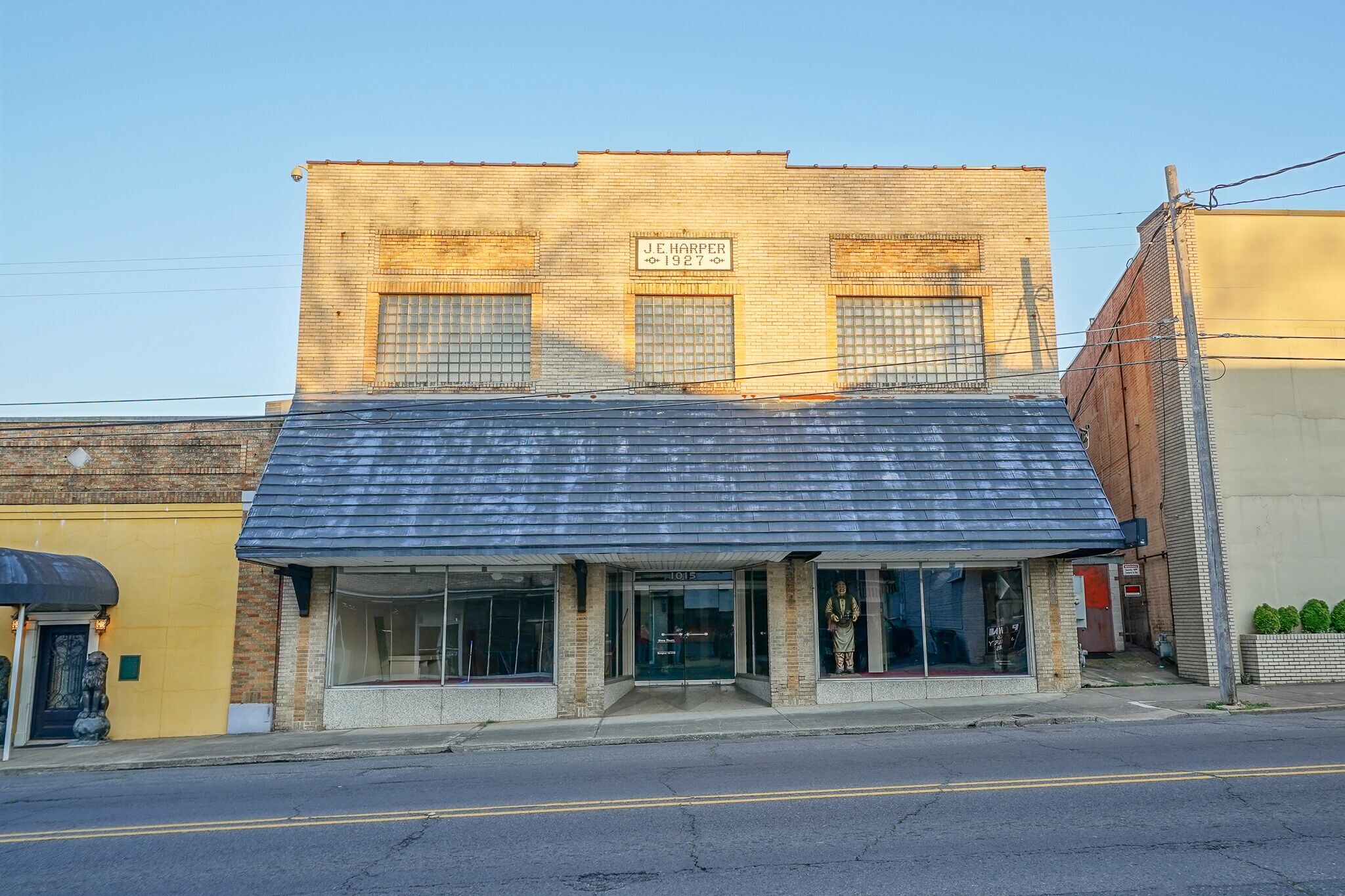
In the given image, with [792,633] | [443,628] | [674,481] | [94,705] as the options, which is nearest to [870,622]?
[792,633]

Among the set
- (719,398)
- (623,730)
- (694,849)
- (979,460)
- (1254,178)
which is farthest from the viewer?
(719,398)

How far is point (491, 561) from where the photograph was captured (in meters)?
16.2

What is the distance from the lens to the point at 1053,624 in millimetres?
16891

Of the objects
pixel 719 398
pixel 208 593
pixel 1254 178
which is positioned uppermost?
pixel 1254 178

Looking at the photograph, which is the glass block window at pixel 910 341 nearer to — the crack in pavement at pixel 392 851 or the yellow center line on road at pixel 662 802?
the yellow center line on road at pixel 662 802

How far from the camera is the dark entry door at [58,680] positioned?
16531mm

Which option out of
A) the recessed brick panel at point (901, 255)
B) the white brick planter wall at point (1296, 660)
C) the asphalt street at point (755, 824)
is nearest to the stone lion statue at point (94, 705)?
the asphalt street at point (755, 824)

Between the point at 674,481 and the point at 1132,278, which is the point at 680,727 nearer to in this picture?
the point at 674,481

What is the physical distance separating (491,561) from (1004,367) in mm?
10097

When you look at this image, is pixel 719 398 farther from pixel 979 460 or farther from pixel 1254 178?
pixel 1254 178

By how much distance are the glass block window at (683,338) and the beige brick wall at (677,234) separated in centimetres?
26

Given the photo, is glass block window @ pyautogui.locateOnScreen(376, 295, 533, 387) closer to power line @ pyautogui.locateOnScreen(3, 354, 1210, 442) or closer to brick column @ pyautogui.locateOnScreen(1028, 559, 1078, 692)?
power line @ pyautogui.locateOnScreen(3, 354, 1210, 442)

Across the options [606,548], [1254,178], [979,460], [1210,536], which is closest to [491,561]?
[606,548]

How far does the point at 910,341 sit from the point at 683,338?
4.32m
